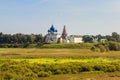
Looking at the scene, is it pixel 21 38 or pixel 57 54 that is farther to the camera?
pixel 21 38

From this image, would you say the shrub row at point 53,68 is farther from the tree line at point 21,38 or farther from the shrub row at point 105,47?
the tree line at point 21,38

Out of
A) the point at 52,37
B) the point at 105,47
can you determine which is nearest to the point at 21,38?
the point at 52,37

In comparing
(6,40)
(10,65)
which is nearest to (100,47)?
(10,65)

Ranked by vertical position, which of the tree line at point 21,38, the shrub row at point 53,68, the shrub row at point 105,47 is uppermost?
the tree line at point 21,38

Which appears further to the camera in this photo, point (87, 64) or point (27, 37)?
point (27, 37)

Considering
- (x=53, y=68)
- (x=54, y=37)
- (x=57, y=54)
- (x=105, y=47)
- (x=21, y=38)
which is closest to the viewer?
(x=53, y=68)

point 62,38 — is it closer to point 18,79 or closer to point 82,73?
point 82,73

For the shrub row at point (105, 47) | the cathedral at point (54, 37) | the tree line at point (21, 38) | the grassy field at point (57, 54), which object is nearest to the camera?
the grassy field at point (57, 54)

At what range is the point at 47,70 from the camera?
37719 millimetres

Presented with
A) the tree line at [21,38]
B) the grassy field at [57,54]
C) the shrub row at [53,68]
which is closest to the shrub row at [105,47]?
the grassy field at [57,54]

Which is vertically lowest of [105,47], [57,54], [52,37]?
[57,54]

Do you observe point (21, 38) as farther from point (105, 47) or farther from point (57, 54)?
point (57, 54)

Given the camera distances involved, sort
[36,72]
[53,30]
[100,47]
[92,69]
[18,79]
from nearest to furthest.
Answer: [18,79] < [36,72] < [92,69] < [100,47] < [53,30]

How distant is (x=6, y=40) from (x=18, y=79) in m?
124
